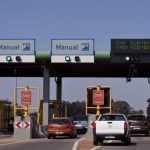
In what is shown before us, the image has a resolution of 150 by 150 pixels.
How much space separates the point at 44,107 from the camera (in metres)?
49.7

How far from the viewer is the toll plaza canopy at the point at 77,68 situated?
157 feet

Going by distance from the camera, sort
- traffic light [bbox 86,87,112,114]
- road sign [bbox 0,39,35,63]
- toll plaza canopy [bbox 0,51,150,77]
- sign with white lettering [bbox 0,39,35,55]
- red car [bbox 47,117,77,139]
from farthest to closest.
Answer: toll plaza canopy [bbox 0,51,150,77]
sign with white lettering [bbox 0,39,35,55]
road sign [bbox 0,39,35,63]
traffic light [bbox 86,87,112,114]
red car [bbox 47,117,77,139]

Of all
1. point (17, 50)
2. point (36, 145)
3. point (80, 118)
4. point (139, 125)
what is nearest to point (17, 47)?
point (17, 50)

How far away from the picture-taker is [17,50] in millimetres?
47219

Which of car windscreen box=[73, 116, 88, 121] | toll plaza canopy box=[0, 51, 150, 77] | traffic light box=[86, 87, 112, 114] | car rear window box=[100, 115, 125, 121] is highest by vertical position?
toll plaza canopy box=[0, 51, 150, 77]

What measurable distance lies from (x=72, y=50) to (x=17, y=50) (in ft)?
14.9

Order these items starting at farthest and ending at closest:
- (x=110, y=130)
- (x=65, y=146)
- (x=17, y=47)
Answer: (x=17, y=47)
(x=110, y=130)
(x=65, y=146)

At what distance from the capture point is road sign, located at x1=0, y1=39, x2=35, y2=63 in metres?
46.9

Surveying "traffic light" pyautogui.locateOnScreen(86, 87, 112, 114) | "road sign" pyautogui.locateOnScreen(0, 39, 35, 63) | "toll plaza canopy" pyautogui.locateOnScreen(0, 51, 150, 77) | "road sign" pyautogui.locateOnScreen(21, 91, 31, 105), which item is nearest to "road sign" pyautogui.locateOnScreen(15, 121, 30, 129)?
"road sign" pyautogui.locateOnScreen(21, 91, 31, 105)

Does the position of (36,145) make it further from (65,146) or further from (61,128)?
(61,128)

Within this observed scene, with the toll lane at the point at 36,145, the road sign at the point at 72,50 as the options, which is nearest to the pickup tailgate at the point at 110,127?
the toll lane at the point at 36,145

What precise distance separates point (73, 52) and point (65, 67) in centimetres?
552

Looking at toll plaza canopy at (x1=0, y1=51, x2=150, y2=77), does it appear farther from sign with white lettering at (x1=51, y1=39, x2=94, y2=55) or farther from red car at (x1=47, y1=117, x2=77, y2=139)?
red car at (x1=47, y1=117, x2=77, y2=139)

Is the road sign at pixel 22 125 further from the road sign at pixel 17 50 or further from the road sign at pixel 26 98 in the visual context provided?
the road sign at pixel 17 50
